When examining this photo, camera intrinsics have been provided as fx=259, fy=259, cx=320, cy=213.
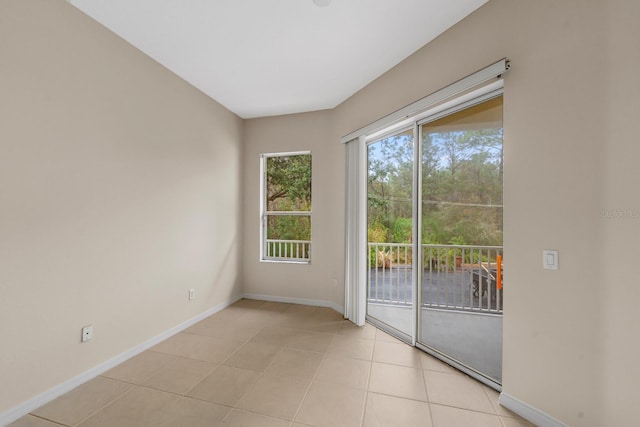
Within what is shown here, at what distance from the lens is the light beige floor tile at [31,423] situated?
61.2 inches

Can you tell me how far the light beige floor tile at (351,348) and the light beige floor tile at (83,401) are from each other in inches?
66.0

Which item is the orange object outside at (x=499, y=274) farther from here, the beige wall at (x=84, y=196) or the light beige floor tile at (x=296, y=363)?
the beige wall at (x=84, y=196)

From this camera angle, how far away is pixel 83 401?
1.77 meters

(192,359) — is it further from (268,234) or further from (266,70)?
(266,70)

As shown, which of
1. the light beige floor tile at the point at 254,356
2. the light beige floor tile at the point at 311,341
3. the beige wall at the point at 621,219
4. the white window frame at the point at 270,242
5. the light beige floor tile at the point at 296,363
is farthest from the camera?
the white window frame at the point at 270,242

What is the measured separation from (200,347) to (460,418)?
7.39ft

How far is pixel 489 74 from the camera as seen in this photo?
5.78 feet

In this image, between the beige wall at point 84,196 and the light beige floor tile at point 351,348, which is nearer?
the beige wall at point 84,196

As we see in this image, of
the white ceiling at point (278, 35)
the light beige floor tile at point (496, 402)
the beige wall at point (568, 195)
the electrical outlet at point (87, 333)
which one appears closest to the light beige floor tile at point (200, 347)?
the electrical outlet at point (87, 333)

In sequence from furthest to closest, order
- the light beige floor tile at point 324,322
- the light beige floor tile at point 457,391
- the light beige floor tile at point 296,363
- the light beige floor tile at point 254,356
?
the light beige floor tile at point 324,322, the light beige floor tile at point 254,356, the light beige floor tile at point 296,363, the light beige floor tile at point 457,391

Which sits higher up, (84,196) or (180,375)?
(84,196)

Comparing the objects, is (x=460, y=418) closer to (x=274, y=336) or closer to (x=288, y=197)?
(x=274, y=336)

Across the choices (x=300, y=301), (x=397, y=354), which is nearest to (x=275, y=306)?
(x=300, y=301)

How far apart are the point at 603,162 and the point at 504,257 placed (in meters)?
0.74
